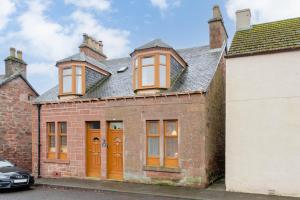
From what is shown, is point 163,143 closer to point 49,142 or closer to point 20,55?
point 49,142

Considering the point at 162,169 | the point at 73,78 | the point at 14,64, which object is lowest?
the point at 162,169

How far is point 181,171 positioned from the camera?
13039 millimetres

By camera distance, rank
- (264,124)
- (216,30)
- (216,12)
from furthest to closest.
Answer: (216,12)
(216,30)
(264,124)

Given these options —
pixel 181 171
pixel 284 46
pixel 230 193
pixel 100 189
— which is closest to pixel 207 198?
pixel 230 193

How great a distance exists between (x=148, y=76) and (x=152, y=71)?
0.31 meters

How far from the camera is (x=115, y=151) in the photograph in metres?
14.9

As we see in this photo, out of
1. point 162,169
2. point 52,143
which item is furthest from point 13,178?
point 162,169

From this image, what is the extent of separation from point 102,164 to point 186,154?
4.52 metres

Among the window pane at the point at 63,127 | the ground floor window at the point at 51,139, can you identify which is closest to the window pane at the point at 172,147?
the window pane at the point at 63,127

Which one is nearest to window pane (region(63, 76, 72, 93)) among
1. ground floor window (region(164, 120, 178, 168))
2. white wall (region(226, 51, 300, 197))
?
ground floor window (region(164, 120, 178, 168))

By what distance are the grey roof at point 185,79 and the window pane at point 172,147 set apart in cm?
229

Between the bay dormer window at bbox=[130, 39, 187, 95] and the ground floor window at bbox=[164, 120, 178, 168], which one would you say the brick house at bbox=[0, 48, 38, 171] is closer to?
the bay dormer window at bbox=[130, 39, 187, 95]

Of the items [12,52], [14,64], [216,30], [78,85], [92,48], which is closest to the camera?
[78,85]

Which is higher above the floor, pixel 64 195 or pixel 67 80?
pixel 67 80
